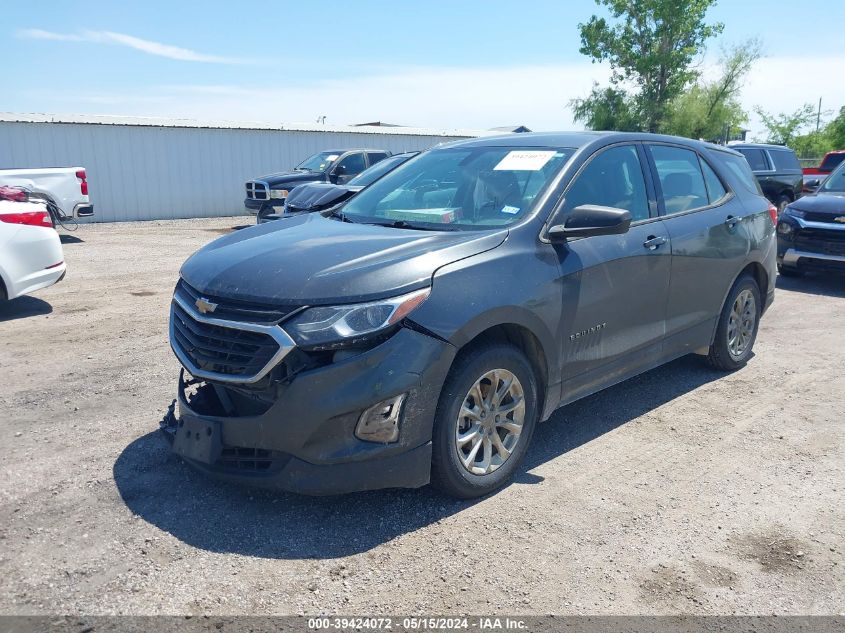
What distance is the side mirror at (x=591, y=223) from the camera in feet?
12.9

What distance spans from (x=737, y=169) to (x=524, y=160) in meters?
2.57

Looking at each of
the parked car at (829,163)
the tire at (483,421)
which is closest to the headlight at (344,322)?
the tire at (483,421)

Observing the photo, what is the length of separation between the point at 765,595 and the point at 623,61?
48.0 meters

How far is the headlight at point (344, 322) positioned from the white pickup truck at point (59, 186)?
12.6 meters

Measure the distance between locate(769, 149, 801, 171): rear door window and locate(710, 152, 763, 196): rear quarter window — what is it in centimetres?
1192

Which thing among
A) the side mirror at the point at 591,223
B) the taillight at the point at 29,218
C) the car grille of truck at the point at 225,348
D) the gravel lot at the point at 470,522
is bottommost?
the gravel lot at the point at 470,522

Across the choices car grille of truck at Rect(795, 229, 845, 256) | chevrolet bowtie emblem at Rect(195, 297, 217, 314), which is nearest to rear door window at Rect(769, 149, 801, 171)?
car grille of truck at Rect(795, 229, 845, 256)

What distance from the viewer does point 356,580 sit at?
10.1 ft

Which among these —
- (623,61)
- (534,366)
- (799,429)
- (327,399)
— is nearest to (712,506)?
(534,366)

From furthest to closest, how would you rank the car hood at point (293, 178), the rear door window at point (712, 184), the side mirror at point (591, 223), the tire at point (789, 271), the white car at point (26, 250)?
the car hood at point (293, 178)
the tire at point (789, 271)
the white car at point (26, 250)
the rear door window at point (712, 184)
the side mirror at point (591, 223)

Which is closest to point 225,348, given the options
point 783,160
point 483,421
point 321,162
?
point 483,421

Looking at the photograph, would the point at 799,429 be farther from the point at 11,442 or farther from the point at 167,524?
the point at 11,442

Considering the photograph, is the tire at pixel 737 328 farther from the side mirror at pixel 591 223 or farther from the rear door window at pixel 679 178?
the side mirror at pixel 591 223

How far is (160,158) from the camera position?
68.2 ft
